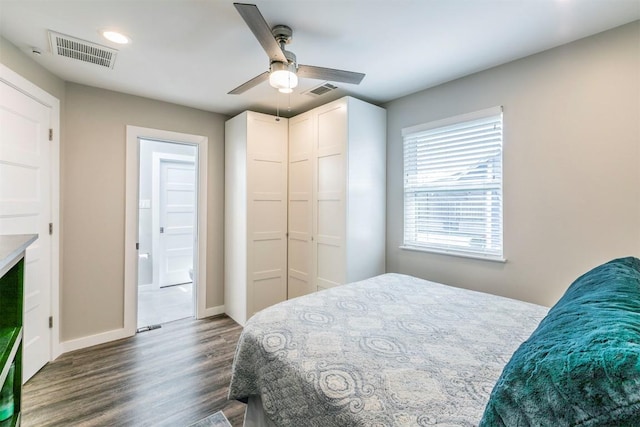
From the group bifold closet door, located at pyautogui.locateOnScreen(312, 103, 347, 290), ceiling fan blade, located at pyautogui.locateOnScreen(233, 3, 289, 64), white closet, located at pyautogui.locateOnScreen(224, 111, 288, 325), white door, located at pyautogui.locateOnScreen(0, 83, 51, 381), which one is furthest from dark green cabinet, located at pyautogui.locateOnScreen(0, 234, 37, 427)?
bifold closet door, located at pyautogui.locateOnScreen(312, 103, 347, 290)

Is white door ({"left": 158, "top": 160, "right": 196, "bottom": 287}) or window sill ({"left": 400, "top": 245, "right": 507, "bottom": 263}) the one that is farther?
white door ({"left": 158, "top": 160, "right": 196, "bottom": 287})

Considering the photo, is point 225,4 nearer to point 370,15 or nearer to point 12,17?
point 370,15

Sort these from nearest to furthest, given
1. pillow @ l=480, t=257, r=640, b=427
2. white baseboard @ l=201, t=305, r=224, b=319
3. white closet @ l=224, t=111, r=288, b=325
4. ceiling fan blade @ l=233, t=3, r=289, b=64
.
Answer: pillow @ l=480, t=257, r=640, b=427, ceiling fan blade @ l=233, t=3, r=289, b=64, white closet @ l=224, t=111, r=288, b=325, white baseboard @ l=201, t=305, r=224, b=319

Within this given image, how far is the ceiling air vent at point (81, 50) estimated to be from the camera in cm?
204

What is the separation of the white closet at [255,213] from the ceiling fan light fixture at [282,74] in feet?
4.83

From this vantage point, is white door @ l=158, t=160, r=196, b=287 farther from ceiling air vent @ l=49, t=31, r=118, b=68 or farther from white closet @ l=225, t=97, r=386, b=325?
ceiling air vent @ l=49, t=31, r=118, b=68

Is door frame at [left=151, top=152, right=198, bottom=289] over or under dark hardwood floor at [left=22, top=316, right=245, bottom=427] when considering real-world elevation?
over

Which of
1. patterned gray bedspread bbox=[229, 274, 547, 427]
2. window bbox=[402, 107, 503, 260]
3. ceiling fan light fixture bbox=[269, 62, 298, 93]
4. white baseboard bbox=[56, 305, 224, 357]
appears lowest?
white baseboard bbox=[56, 305, 224, 357]

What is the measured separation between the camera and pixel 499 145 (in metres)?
2.43

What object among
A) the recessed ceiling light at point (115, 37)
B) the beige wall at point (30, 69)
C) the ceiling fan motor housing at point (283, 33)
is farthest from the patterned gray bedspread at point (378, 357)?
the beige wall at point (30, 69)

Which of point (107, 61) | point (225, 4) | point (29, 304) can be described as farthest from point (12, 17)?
point (29, 304)

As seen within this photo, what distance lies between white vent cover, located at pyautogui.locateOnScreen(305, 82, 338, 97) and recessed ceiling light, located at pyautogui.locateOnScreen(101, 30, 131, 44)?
1555mm

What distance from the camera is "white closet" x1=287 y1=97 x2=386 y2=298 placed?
115 inches

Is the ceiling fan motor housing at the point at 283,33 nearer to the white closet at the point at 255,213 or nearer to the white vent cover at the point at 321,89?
the white vent cover at the point at 321,89
